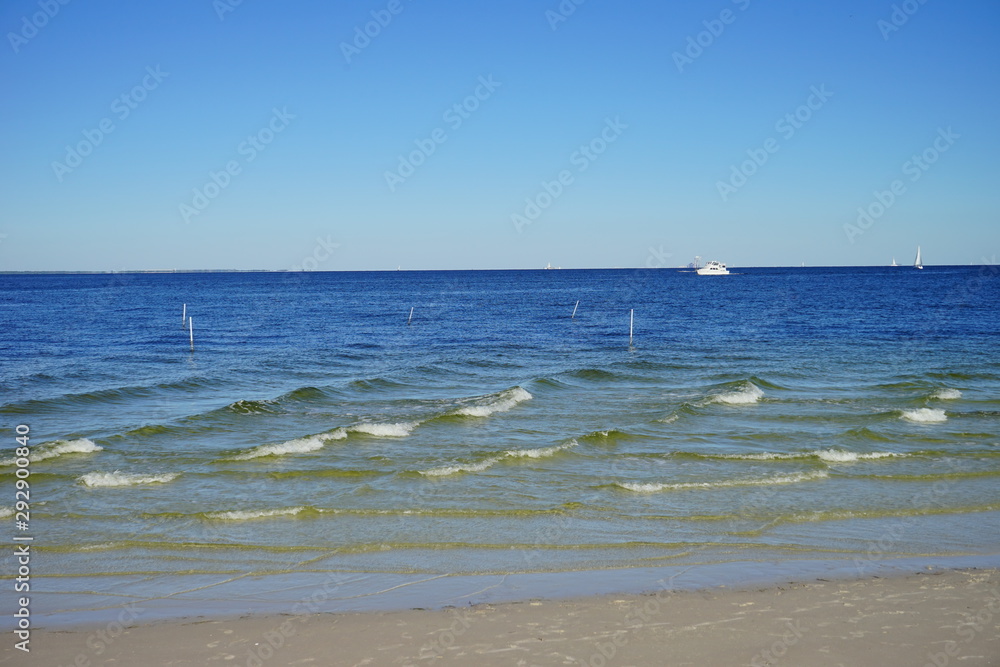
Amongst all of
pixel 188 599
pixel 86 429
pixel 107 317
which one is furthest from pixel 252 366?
pixel 107 317

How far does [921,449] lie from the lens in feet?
52.6

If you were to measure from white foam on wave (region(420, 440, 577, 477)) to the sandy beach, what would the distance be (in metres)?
6.06

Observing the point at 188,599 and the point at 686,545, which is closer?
the point at 188,599

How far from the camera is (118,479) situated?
1358 cm

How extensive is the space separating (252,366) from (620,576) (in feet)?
80.5

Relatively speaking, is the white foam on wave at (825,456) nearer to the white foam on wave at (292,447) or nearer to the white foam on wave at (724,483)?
the white foam on wave at (724,483)

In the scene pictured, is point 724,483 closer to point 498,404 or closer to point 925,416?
point 498,404

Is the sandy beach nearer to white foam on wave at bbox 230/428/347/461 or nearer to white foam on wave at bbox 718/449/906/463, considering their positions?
white foam on wave at bbox 718/449/906/463

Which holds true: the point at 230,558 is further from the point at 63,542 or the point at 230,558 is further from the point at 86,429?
the point at 86,429

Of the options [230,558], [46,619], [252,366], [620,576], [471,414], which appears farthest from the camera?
[252,366]

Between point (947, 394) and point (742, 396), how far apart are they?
605 centimetres

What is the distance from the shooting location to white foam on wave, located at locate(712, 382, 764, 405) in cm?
2152

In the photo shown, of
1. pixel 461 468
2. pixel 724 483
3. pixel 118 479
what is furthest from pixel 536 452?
pixel 118 479

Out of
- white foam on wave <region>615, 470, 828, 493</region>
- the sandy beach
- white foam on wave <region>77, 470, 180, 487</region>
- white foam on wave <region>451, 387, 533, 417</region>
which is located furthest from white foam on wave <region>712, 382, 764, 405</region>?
white foam on wave <region>77, 470, 180, 487</region>
